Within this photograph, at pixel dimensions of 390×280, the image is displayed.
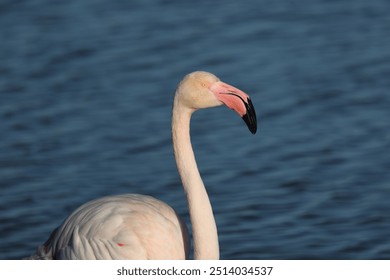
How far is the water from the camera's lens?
31.8 feet

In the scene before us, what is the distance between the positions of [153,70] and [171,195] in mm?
2807

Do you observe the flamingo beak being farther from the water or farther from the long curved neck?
the water

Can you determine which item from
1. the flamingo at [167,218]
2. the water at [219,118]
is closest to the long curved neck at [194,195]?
the flamingo at [167,218]

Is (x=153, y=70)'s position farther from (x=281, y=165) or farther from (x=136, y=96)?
(x=281, y=165)

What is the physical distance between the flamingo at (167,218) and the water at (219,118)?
1610 mm

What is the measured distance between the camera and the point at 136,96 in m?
12.0

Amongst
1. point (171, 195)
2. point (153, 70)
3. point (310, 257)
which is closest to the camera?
point (310, 257)

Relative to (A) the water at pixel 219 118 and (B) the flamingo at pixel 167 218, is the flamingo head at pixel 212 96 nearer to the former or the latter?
(B) the flamingo at pixel 167 218

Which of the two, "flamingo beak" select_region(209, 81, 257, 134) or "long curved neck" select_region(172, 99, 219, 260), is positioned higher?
"flamingo beak" select_region(209, 81, 257, 134)

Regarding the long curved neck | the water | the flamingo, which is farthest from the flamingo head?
the water

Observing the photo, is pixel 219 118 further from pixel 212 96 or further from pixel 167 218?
pixel 212 96

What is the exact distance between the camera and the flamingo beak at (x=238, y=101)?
23.8 feet
